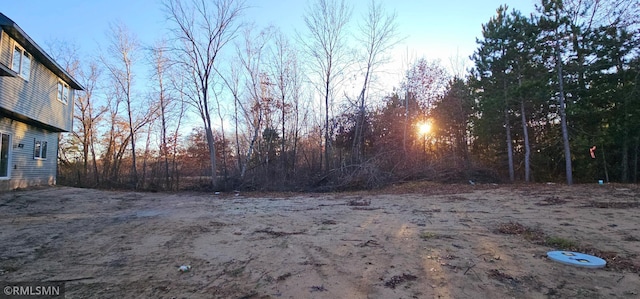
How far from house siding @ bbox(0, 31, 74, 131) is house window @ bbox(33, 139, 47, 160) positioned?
96 cm

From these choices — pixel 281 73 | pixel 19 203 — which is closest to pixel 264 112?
pixel 281 73

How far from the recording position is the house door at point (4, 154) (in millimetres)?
11453

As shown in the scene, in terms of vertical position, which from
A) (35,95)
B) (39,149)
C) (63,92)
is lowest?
(39,149)

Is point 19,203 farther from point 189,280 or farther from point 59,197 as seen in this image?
point 189,280

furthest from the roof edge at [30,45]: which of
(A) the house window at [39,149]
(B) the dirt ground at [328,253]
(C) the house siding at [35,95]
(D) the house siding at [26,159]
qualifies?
(B) the dirt ground at [328,253]

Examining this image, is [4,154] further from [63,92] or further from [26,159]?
[63,92]

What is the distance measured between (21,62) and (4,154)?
341 centimetres

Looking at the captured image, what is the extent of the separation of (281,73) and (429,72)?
1069cm

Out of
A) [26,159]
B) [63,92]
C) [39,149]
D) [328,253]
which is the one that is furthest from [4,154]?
[328,253]

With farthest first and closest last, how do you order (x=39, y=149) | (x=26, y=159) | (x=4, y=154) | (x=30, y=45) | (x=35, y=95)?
(x=39, y=149) < (x=26, y=159) < (x=35, y=95) < (x=4, y=154) < (x=30, y=45)

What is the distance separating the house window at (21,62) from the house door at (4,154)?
2332 millimetres

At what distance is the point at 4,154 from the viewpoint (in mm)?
11602

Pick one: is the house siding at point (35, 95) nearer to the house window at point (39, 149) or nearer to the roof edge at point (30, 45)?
the roof edge at point (30, 45)

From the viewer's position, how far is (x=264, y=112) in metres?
21.1
